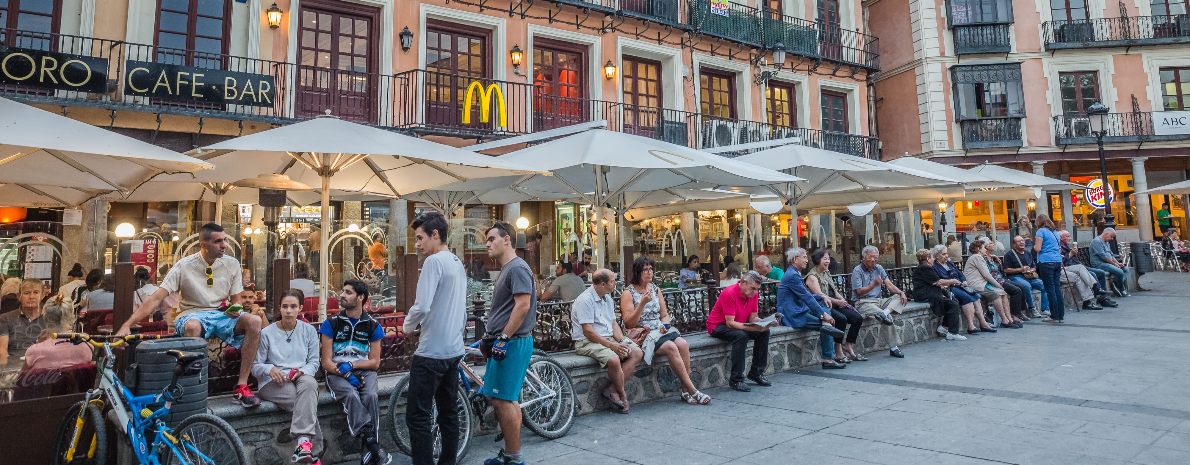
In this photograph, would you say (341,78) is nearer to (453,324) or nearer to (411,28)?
(411,28)

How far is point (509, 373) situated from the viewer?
4.22 m

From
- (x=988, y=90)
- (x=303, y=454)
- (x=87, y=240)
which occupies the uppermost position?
(x=988, y=90)

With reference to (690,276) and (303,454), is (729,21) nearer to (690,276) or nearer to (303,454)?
(690,276)

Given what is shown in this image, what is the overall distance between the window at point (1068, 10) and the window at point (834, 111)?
8.24m

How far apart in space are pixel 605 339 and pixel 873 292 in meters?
4.65

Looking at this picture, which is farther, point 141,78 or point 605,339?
point 141,78

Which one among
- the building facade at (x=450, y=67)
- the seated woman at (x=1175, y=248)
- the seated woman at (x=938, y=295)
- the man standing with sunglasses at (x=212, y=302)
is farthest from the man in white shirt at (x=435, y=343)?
the seated woman at (x=1175, y=248)

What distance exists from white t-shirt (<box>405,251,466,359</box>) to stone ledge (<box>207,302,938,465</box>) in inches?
45.7

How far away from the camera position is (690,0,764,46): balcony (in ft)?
56.5

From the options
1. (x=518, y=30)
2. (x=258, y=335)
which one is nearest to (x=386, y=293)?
(x=258, y=335)

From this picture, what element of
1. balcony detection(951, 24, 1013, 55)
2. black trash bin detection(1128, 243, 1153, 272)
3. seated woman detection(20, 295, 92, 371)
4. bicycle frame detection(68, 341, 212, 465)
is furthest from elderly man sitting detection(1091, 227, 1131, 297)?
seated woman detection(20, 295, 92, 371)

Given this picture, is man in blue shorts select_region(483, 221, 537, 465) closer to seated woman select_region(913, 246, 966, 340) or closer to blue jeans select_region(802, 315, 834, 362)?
blue jeans select_region(802, 315, 834, 362)

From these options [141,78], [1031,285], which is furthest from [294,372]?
[1031,285]

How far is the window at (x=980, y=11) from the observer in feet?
70.6
